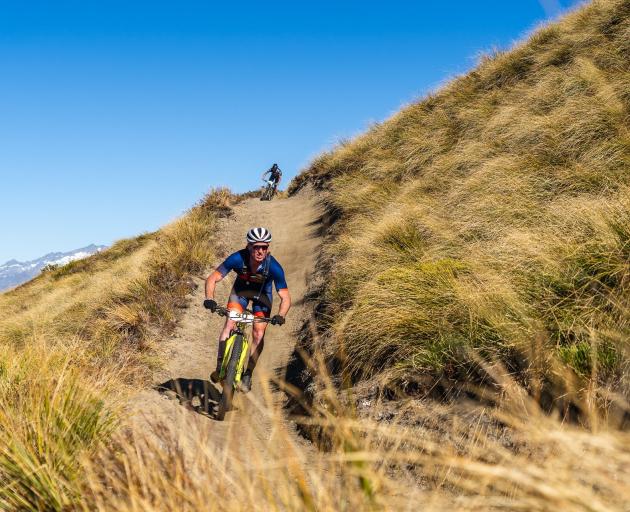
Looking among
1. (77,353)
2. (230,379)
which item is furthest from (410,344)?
(77,353)

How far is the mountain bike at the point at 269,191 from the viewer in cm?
2414

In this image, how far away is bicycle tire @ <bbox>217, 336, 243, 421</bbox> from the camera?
24.0ft

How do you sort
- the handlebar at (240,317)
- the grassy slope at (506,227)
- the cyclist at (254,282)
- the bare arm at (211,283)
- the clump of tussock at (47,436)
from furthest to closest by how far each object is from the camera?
the cyclist at (254,282) → the bare arm at (211,283) → the handlebar at (240,317) → the grassy slope at (506,227) → the clump of tussock at (47,436)

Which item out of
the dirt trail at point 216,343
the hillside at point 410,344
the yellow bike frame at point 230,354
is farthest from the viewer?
the yellow bike frame at point 230,354

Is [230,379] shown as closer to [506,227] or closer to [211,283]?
[211,283]

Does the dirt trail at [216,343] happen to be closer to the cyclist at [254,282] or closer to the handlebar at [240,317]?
the cyclist at [254,282]

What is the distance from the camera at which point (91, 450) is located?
360 centimetres

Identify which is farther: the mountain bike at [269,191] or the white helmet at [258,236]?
the mountain bike at [269,191]

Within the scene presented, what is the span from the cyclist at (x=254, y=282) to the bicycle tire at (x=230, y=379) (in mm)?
357

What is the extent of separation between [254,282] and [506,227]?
405cm

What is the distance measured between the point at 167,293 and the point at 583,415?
1076 centimetres

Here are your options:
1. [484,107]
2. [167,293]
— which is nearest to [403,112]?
[484,107]

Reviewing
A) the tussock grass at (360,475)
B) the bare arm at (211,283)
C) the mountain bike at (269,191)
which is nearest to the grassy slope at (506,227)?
the tussock grass at (360,475)

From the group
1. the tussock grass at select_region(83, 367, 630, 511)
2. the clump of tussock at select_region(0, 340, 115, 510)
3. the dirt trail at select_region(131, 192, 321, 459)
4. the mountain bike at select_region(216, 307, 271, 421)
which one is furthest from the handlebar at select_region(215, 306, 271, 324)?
the tussock grass at select_region(83, 367, 630, 511)
